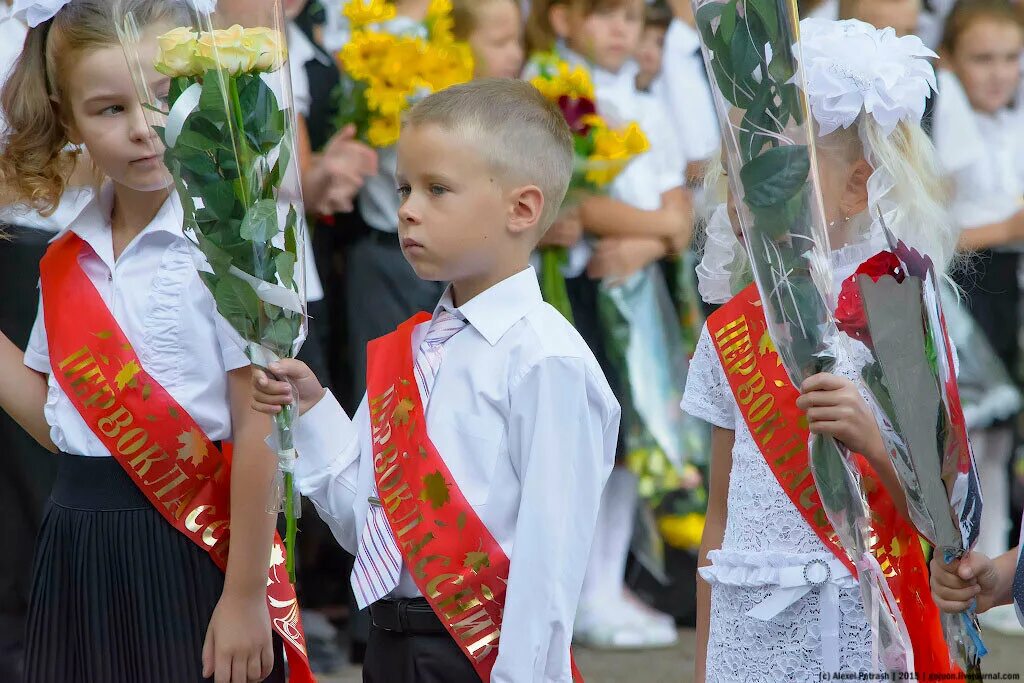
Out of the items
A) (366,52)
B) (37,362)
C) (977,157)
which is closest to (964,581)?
(37,362)

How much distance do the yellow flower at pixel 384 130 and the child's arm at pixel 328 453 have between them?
1720 millimetres

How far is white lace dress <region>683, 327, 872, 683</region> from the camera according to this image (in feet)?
7.55

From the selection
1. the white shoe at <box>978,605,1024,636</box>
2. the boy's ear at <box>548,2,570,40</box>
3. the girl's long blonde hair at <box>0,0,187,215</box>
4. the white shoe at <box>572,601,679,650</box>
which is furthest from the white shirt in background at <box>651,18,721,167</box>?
the girl's long blonde hair at <box>0,0,187,215</box>

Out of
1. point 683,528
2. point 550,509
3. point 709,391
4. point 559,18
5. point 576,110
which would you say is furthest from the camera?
point 683,528

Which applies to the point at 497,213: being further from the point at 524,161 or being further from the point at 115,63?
the point at 115,63

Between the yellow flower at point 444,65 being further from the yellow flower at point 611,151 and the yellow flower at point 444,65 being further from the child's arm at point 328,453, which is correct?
the child's arm at point 328,453

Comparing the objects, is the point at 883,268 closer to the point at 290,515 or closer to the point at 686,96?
the point at 290,515

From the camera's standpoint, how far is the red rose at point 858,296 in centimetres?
192

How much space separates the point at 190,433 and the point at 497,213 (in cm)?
62

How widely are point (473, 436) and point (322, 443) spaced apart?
274 millimetres

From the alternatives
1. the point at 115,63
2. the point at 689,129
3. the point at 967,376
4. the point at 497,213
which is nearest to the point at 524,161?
the point at 497,213

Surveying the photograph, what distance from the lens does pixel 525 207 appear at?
2.15m

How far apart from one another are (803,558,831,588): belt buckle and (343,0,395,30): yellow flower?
2.11 metres

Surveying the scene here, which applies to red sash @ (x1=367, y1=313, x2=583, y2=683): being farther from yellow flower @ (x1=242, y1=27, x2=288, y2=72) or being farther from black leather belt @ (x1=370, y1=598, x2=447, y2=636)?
yellow flower @ (x1=242, y1=27, x2=288, y2=72)
